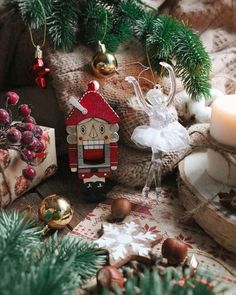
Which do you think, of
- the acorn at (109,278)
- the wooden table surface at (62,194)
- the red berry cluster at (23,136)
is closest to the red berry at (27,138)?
the red berry cluster at (23,136)

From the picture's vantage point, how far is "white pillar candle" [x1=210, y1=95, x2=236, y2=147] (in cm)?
71

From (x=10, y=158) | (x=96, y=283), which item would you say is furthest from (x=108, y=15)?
(x=96, y=283)

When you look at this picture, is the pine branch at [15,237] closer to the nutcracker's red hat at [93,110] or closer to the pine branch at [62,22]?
the nutcracker's red hat at [93,110]

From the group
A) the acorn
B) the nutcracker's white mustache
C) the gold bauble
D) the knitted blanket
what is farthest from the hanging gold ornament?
the acorn

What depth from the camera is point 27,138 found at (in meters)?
0.70

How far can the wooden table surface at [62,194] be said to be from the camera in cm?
76

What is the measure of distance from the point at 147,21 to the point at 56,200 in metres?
0.35

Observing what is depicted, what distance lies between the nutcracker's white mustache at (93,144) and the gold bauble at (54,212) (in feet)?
0.32

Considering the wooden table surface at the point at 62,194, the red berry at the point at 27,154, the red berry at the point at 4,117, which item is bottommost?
the wooden table surface at the point at 62,194

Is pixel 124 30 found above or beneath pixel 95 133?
above

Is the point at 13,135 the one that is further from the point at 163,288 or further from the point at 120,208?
the point at 163,288

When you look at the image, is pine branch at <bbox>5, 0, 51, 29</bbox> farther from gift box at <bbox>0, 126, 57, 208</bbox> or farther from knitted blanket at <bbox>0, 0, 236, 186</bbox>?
gift box at <bbox>0, 126, 57, 208</bbox>

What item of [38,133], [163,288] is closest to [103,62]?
[38,133]

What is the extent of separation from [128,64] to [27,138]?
0.26 meters
